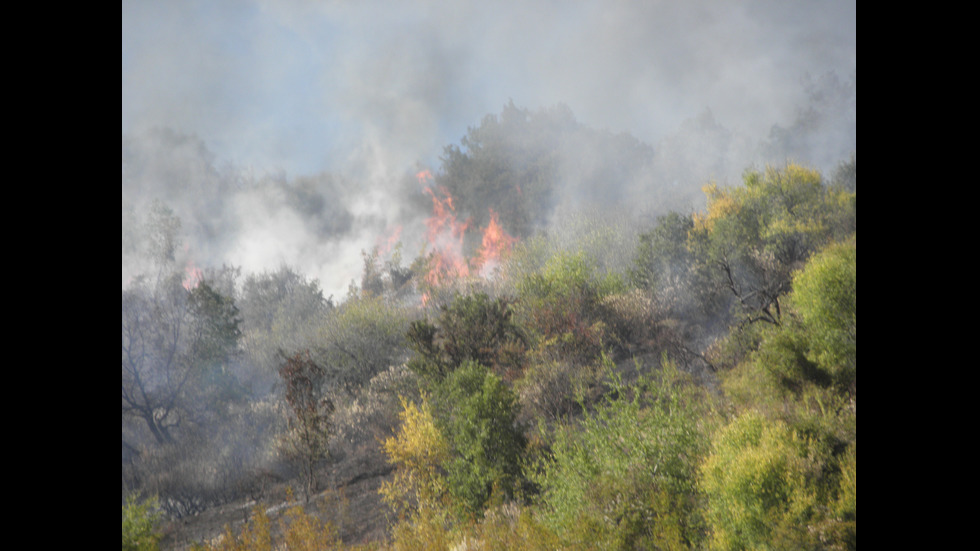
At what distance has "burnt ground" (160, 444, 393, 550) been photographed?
6.22m

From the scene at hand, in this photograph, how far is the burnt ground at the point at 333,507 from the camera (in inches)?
245

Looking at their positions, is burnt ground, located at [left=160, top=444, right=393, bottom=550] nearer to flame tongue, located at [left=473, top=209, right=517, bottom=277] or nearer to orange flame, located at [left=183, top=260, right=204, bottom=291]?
flame tongue, located at [left=473, top=209, right=517, bottom=277]

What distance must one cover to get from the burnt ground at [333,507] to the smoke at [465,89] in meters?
4.56

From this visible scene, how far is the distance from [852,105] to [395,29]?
528cm

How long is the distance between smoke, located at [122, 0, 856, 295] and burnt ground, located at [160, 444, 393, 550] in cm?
456

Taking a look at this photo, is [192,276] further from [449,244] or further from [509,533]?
[509,533]

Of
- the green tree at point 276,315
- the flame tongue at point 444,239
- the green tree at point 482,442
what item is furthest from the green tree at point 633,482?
the green tree at point 276,315

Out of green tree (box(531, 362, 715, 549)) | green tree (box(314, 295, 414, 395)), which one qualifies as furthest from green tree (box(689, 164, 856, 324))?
green tree (box(314, 295, 414, 395))

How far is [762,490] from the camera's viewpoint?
3432 millimetres

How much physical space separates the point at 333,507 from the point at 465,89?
20.3 ft

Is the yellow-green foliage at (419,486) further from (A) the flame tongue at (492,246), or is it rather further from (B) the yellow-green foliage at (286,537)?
(A) the flame tongue at (492,246)
